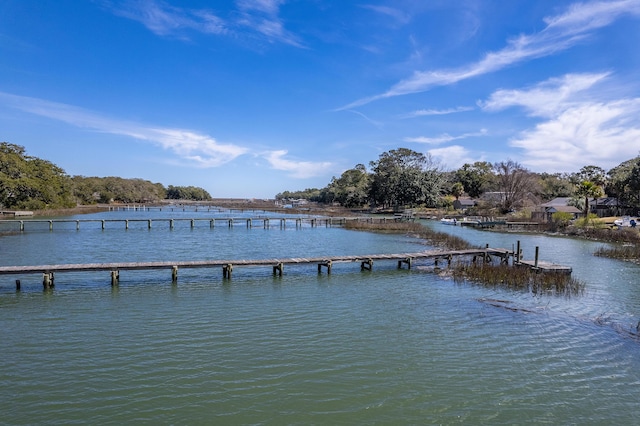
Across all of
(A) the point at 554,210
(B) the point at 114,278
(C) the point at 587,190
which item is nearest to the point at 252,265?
(B) the point at 114,278

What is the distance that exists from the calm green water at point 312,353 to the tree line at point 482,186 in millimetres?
46220

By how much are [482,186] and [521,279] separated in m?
84.6

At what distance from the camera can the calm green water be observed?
812 cm

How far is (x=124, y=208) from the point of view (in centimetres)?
11312

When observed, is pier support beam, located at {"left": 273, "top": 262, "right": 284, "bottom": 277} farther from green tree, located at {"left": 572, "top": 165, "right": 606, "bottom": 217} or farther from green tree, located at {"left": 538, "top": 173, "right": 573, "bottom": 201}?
green tree, located at {"left": 538, "top": 173, "right": 573, "bottom": 201}

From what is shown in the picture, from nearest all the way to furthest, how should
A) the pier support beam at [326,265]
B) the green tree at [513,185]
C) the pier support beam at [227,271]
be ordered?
the pier support beam at [227,271]
the pier support beam at [326,265]
the green tree at [513,185]

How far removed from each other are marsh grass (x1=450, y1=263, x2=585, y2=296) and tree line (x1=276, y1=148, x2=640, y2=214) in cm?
3773

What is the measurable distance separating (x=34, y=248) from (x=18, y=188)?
53923 mm

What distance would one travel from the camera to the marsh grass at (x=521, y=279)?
60.7 feet

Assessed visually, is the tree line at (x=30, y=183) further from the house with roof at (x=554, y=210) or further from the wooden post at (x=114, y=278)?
the house with roof at (x=554, y=210)

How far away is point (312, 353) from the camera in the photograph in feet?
35.9

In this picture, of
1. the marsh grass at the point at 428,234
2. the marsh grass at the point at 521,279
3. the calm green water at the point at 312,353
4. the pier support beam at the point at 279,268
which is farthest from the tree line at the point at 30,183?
the marsh grass at the point at 521,279

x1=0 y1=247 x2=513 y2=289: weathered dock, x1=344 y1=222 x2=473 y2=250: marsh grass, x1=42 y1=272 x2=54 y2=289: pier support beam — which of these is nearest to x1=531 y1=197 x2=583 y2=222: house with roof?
x1=344 y1=222 x2=473 y2=250: marsh grass

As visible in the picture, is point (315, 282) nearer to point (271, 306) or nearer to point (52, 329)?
point (271, 306)
